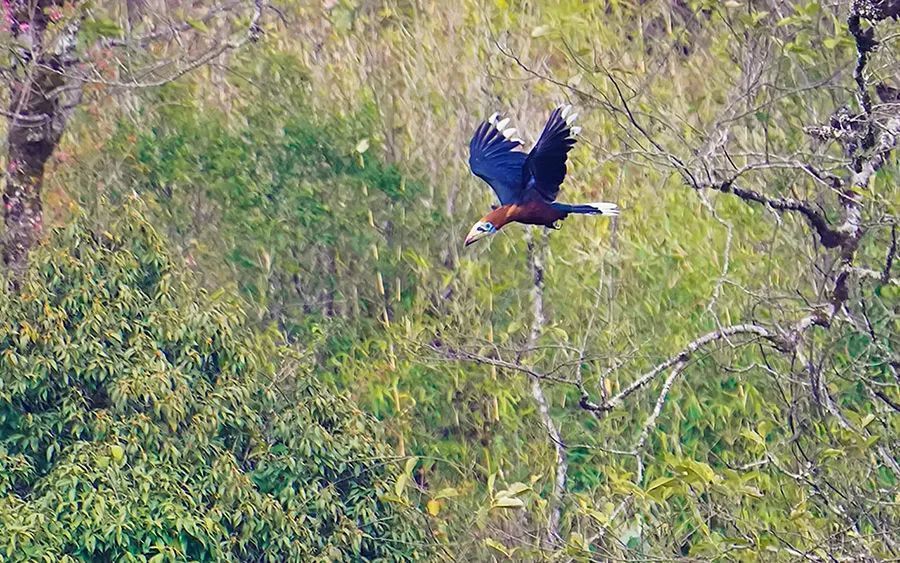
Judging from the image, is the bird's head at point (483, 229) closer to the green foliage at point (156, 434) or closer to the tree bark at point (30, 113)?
the green foliage at point (156, 434)

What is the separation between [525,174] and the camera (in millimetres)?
5254

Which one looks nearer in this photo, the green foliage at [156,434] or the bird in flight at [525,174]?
the bird in flight at [525,174]

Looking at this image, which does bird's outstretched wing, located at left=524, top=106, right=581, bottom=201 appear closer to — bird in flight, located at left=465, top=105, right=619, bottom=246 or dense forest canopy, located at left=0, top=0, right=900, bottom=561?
bird in flight, located at left=465, top=105, right=619, bottom=246

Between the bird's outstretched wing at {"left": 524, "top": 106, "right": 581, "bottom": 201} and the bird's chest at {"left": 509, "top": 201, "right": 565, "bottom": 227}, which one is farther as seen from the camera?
the bird's chest at {"left": 509, "top": 201, "right": 565, "bottom": 227}

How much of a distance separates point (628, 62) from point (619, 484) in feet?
15.7

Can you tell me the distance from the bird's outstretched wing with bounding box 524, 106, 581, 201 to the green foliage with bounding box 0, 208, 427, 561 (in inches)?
62.0

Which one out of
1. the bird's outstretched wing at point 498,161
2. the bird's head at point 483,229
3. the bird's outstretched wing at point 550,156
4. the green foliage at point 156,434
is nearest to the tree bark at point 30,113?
the green foliage at point 156,434

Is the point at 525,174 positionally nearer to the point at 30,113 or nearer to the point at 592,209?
the point at 592,209

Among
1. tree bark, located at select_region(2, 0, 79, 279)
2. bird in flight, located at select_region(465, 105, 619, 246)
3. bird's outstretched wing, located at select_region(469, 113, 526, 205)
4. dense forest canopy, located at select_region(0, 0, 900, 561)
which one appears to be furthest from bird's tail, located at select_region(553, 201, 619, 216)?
tree bark, located at select_region(2, 0, 79, 279)

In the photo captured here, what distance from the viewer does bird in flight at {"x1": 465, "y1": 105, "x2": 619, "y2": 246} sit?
492 centimetres

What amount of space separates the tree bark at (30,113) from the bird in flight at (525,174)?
9.02ft

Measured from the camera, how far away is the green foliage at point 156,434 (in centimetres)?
544

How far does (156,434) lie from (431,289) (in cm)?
241

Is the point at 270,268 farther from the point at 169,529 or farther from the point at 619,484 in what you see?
the point at 619,484
